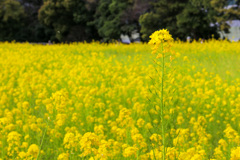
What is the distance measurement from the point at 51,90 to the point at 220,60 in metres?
6.05

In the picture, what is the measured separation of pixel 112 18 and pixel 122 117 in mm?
22875

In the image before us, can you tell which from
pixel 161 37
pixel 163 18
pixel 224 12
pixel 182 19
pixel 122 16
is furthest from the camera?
pixel 122 16

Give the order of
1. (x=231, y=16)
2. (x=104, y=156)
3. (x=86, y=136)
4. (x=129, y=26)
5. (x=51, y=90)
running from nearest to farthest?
(x=86, y=136)
(x=104, y=156)
(x=51, y=90)
(x=231, y=16)
(x=129, y=26)

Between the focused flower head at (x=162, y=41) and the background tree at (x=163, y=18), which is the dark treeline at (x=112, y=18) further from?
the focused flower head at (x=162, y=41)

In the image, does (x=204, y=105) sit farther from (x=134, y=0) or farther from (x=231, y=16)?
(x=134, y=0)

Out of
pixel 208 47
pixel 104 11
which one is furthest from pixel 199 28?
Result: pixel 208 47

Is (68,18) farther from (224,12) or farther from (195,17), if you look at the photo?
(224,12)

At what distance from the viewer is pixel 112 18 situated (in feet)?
84.2

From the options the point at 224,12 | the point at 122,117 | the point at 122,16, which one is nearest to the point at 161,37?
the point at 122,117

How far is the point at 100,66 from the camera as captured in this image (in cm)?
888

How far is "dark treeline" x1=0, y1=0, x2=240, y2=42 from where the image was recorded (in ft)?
70.1

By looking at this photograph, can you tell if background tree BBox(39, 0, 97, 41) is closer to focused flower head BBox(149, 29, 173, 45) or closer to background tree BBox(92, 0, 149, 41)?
background tree BBox(92, 0, 149, 41)

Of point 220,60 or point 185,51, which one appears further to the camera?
point 185,51

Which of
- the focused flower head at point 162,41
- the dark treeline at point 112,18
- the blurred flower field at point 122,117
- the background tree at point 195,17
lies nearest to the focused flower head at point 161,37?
the focused flower head at point 162,41
